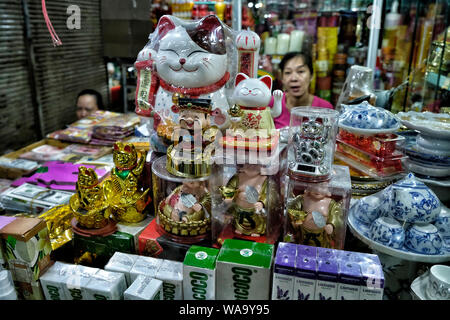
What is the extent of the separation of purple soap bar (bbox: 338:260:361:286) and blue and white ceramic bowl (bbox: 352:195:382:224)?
38cm

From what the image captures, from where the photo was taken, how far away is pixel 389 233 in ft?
4.04

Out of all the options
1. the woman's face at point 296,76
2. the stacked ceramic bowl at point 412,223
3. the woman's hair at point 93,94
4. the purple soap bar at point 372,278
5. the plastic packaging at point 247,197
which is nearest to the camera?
the purple soap bar at point 372,278

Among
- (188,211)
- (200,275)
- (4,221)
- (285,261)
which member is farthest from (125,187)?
(285,261)

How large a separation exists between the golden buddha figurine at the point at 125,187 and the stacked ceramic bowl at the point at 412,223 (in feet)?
2.97

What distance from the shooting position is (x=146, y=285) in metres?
1.15

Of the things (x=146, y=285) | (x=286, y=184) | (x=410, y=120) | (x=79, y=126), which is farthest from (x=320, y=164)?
(x=79, y=126)

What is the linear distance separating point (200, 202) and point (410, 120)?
986 millimetres

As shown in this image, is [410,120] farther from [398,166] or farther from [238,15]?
[238,15]

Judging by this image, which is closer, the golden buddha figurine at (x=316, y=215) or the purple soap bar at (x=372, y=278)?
the purple soap bar at (x=372, y=278)

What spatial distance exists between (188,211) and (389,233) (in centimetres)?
71

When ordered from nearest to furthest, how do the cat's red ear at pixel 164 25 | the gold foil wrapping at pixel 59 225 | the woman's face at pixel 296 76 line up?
the gold foil wrapping at pixel 59 225, the cat's red ear at pixel 164 25, the woman's face at pixel 296 76

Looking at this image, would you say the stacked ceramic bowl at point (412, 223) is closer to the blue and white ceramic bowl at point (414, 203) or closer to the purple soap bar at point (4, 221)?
the blue and white ceramic bowl at point (414, 203)

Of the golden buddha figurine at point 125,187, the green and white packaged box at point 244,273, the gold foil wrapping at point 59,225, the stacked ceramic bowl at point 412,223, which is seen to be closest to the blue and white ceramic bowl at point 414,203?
the stacked ceramic bowl at point 412,223

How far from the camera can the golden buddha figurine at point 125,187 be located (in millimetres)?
1481
